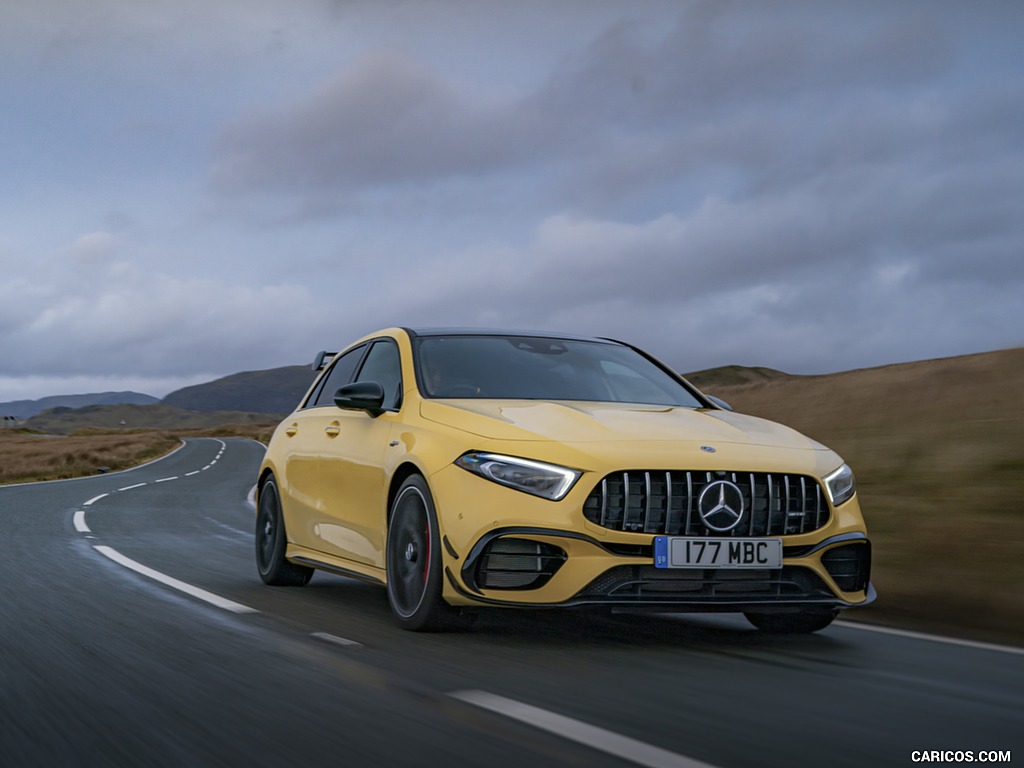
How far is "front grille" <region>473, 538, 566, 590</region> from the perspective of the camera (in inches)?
213

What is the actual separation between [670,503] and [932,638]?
1.69 meters

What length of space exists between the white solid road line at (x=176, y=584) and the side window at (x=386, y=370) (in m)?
1.45

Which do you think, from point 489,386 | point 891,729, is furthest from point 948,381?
point 891,729

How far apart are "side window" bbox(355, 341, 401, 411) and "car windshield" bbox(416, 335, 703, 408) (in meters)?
0.19

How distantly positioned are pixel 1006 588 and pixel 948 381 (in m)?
9.44

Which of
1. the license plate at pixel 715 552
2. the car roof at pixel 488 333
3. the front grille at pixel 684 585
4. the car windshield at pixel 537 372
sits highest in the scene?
the car roof at pixel 488 333

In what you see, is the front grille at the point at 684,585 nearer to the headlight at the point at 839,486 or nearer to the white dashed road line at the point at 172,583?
the headlight at the point at 839,486

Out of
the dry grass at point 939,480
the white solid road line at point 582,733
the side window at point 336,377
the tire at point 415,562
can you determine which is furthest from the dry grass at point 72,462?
the white solid road line at point 582,733

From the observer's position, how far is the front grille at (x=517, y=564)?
5.41 m

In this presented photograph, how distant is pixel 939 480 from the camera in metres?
10.3

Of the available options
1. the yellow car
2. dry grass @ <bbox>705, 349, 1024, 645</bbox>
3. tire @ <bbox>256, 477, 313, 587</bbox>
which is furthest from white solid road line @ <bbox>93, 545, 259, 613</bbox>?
dry grass @ <bbox>705, 349, 1024, 645</bbox>

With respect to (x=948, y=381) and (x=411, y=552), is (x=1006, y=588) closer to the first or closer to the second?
(x=411, y=552)

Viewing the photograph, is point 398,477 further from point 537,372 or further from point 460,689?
point 460,689

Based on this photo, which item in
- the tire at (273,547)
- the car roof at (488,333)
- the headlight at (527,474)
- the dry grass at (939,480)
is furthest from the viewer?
the tire at (273,547)
